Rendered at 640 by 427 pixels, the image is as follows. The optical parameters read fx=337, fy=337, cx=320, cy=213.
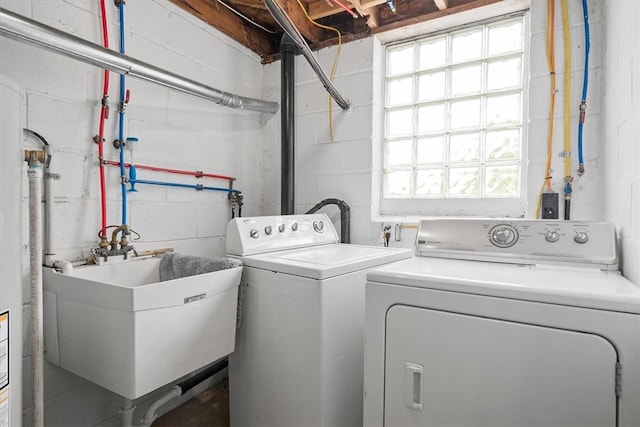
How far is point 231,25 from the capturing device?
90.2 inches

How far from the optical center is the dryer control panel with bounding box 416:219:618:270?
3.76 ft

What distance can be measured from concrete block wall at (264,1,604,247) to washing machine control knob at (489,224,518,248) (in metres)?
0.59

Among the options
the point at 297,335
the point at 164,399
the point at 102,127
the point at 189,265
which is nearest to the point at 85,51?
the point at 102,127

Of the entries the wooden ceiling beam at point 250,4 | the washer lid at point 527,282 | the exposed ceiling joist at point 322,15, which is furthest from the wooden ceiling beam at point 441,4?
the washer lid at point 527,282

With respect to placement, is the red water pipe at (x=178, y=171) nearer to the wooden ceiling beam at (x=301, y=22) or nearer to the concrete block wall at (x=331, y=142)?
the concrete block wall at (x=331, y=142)

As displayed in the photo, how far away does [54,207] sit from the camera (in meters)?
1.43

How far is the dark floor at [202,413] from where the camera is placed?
1.78m

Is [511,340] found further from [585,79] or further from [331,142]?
[331,142]

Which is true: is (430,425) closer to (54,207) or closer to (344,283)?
(344,283)

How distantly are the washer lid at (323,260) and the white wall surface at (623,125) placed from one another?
858mm

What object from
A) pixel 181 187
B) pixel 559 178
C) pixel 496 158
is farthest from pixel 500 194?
pixel 181 187

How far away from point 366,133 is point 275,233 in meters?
0.98

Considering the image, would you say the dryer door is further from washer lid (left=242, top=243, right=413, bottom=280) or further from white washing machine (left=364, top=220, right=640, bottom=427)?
washer lid (left=242, top=243, right=413, bottom=280)

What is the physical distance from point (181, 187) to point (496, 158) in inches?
74.4
